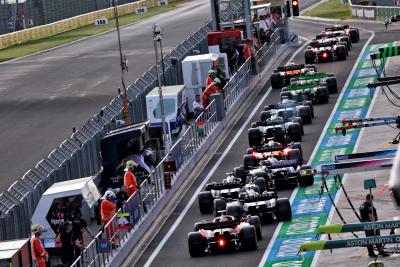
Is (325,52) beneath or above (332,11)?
above

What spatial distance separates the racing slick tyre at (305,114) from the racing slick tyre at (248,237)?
17.1 meters

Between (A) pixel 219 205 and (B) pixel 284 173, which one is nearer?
(A) pixel 219 205

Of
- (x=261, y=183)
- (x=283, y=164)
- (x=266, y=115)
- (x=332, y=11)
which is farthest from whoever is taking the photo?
(x=332, y=11)

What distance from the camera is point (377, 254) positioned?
3322cm

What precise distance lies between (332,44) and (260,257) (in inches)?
1391

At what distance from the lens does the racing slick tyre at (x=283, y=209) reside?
39.5 meters

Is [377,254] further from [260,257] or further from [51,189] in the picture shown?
[51,189]

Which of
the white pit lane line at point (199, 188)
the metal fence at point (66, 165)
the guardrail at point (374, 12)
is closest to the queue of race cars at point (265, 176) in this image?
the white pit lane line at point (199, 188)

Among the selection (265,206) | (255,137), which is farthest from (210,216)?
(255,137)

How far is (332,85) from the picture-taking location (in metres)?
60.5

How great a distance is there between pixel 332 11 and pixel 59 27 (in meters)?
20.7

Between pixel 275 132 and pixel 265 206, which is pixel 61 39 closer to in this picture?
pixel 275 132

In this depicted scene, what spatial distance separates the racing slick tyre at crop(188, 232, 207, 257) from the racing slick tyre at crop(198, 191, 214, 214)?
4.96m

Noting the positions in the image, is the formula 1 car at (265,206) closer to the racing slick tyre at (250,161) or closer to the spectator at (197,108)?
the racing slick tyre at (250,161)
